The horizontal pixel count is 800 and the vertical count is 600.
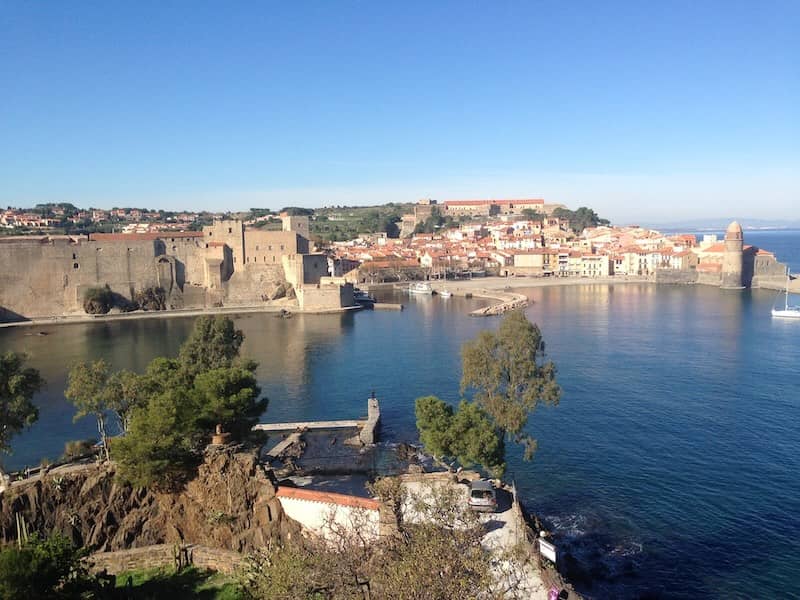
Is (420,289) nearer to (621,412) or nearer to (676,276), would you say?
(676,276)

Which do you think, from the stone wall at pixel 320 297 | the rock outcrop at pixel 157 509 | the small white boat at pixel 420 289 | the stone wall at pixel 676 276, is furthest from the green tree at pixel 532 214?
the rock outcrop at pixel 157 509

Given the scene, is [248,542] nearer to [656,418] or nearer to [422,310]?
[656,418]

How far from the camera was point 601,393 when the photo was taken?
1653 cm

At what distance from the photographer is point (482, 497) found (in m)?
7.75

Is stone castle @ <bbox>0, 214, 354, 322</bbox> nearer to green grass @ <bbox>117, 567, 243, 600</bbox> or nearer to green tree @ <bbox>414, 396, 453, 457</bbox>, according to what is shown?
→ green tree @ <bbox>414, 396, 453, 457</bbox>

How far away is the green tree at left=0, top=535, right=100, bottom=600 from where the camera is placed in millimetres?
5450

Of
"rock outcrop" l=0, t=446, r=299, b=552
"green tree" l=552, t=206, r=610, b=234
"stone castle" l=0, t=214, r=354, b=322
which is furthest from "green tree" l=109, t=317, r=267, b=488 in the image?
"green tree" l=552, t=206, r=610, b=234

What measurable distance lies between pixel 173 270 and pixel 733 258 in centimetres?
3517

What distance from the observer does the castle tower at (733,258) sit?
41.0 meters

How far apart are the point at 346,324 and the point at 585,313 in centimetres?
1207

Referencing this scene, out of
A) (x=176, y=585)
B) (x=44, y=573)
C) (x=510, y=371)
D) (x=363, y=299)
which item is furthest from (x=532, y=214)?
(x=44, y=573)

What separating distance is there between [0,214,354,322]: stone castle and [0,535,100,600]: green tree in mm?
27194

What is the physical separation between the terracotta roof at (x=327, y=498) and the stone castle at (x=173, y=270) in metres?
25.6

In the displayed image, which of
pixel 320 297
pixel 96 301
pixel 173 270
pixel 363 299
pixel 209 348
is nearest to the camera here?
pixel 209 348
